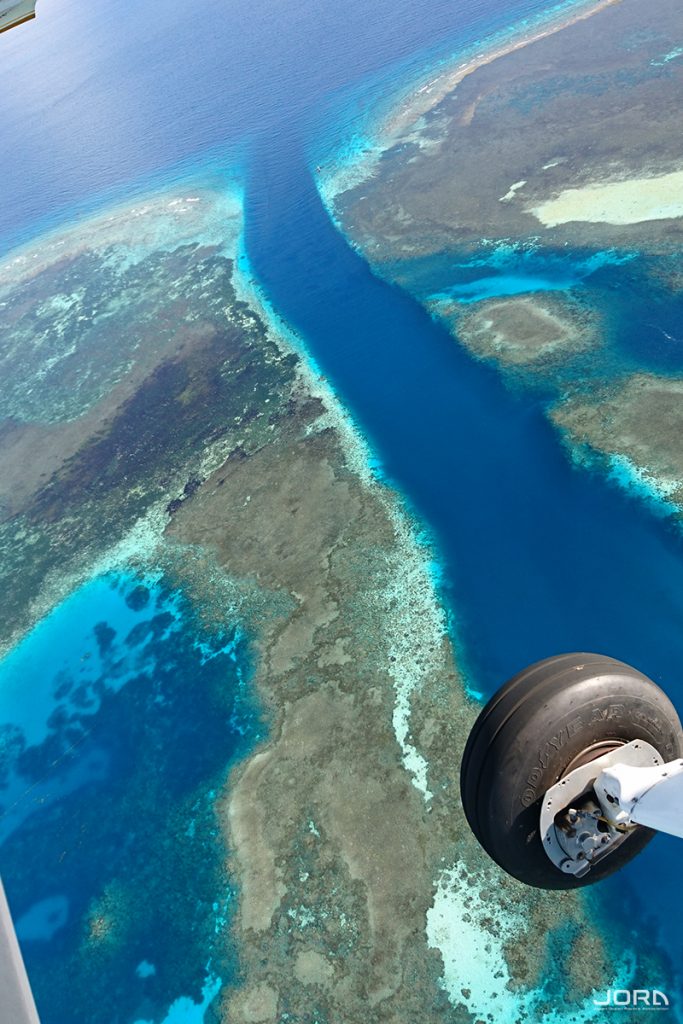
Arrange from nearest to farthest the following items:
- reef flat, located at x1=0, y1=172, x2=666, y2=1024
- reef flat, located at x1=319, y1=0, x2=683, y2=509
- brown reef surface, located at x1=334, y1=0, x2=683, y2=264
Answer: reef flat, located at x1=0, y1=172, x2=666, y2=1024
reef flat, located at x1=319, y1=0, x2=683, y2=509
brown reef surface, located at x1=334, y1=0, x2=683, y2=264

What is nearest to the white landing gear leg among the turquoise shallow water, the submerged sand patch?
the turquoise shallow water

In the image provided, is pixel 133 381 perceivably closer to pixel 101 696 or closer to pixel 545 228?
pixel 101 696

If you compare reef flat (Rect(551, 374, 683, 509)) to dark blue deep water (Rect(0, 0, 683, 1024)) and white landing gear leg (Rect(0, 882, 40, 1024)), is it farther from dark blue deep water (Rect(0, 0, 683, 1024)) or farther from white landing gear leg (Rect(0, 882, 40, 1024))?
white landing gear leg (Rect(0, 882, 40, 1024))

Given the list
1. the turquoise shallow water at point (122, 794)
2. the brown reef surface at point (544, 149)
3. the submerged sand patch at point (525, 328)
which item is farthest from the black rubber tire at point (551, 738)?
the brown reef surface at point (544, 149)

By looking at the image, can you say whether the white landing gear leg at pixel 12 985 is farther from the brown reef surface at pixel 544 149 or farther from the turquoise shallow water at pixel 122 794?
the brown reef surface at pixel 544 149

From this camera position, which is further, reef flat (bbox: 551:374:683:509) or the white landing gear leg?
reef flat (bbox: 551:374:683:509)

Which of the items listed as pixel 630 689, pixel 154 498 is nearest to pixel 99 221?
pixel 154 498
